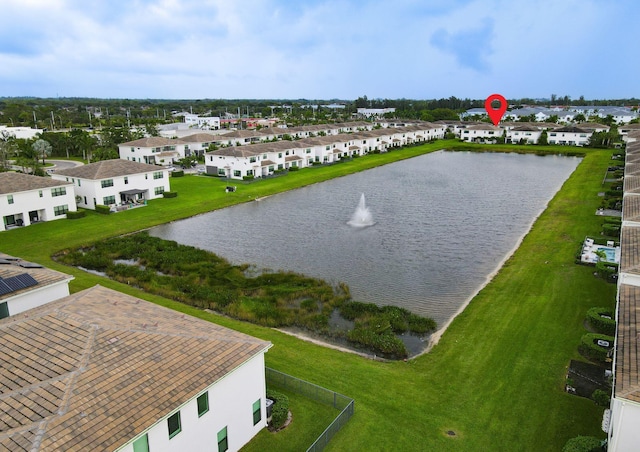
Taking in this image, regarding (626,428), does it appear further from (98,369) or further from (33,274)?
(33,274)

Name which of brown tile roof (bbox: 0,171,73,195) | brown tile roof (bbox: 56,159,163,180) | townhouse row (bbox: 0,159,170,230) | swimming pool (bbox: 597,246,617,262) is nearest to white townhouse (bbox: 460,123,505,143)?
swimming pool (bbox: 597,246,617,262)

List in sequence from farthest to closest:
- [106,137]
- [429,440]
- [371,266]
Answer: [106,137]
[371,266]
[429,440]

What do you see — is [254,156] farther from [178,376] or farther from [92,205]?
[178,376]

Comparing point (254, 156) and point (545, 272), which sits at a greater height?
point (254, 156)

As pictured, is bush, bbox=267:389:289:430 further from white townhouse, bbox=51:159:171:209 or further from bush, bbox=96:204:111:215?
white townhouse, bbox=51:159:171:209

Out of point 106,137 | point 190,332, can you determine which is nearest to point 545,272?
point 190,332
